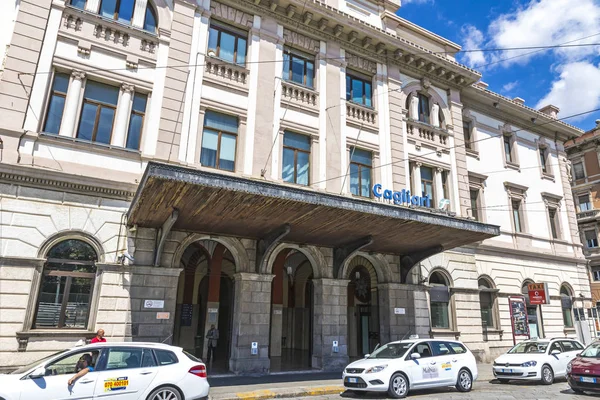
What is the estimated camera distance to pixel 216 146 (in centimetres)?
1471

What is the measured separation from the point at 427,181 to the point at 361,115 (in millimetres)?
4645

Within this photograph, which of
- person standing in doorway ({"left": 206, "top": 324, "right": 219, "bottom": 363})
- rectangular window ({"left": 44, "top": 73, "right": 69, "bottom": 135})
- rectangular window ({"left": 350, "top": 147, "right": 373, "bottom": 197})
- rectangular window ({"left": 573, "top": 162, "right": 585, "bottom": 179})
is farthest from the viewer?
rectangular window ({"left": 573, "top": 162, "right": 585, "bottom": 179})

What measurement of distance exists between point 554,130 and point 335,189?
60.3 ft

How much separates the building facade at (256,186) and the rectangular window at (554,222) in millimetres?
1484

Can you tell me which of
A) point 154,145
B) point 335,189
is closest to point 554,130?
point 335,189

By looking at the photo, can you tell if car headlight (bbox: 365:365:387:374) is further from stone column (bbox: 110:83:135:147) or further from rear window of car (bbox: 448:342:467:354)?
stone column (bbox: 110:83:135:147)

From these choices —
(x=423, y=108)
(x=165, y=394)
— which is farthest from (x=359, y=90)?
(x=165, y=394)

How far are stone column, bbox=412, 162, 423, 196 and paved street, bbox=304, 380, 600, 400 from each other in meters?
8.39

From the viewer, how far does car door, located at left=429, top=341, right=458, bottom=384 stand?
38.1 feet

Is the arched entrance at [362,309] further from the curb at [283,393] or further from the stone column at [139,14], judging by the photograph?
the stone column at [139,14]

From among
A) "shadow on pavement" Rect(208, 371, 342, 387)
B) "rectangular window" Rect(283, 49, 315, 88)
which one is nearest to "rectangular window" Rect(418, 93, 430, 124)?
"rectangular window" Rect(283, 49, 315, 88)

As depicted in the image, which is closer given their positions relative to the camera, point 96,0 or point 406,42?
point 96,0

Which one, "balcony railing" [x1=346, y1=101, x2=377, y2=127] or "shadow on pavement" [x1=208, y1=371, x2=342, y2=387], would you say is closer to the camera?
"shadow on pavement" [x1=208, y1=371, x2=342, y2=387]

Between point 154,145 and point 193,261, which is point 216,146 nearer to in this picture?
point 154,145
